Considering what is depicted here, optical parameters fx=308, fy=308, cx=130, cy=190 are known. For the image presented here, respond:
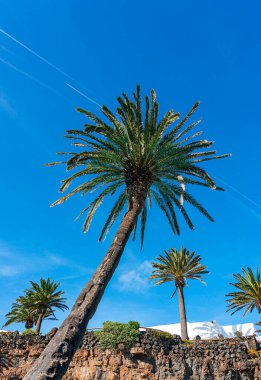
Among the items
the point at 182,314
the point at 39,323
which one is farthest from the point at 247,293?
the point at 39,323

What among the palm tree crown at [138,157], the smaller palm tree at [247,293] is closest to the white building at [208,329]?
the smaller palm tree at [247,293]

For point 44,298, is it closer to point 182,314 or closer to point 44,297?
point 44,297

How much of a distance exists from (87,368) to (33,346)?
211 inches

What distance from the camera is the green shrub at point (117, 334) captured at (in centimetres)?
2469

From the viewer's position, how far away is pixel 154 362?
79.4ft

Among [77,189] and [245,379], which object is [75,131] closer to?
[77,189]

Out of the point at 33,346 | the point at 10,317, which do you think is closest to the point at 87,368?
the point at 33,346

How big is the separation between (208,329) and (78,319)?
148 feet

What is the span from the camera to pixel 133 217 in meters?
14.7

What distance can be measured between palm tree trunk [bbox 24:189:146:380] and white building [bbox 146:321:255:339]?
40553 mm

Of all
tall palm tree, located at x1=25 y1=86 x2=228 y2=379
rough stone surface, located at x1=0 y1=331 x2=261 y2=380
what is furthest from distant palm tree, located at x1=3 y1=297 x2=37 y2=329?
tall palm tree, located at x1=25 y1=86 x2=228 y2=379

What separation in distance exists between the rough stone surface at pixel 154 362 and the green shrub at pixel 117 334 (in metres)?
0.43

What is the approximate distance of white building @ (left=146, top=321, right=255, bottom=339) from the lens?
4850 centimetres

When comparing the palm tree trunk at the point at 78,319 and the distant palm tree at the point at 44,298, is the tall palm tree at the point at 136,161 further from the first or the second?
the distant palm tree at the point at 44,298
